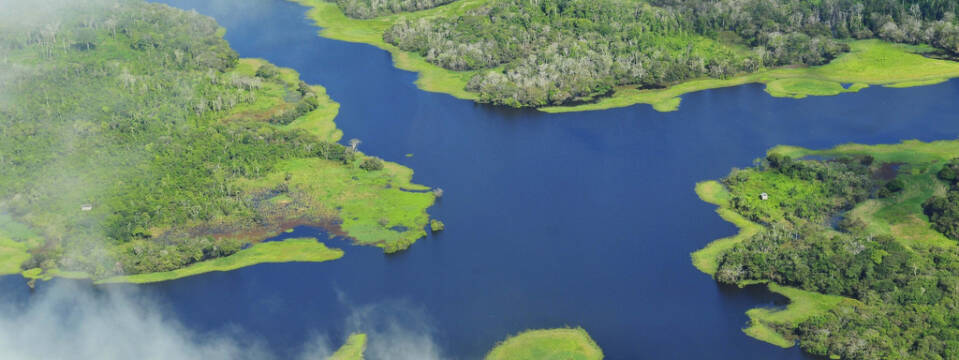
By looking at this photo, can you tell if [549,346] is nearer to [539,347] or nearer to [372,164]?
[539,347]

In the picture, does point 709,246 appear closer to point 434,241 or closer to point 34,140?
point 434,241

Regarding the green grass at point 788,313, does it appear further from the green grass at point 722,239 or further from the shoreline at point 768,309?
the green grass at point 722,239

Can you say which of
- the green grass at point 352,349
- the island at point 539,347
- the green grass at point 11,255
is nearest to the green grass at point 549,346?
the island at point 539,347

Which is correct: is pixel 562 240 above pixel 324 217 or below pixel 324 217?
above

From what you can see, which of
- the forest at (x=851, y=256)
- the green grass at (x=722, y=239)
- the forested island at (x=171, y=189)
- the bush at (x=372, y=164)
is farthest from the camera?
the bush at (x=372, y=164)

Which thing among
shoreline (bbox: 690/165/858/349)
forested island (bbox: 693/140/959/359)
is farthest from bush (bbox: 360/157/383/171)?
shoreline (bbox: 690/165/858/349)

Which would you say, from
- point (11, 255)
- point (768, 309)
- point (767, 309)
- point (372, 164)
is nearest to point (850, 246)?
point (768, 309)

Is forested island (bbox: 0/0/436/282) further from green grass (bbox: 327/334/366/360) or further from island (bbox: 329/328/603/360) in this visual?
island (bbox: 329/328/603/360)
